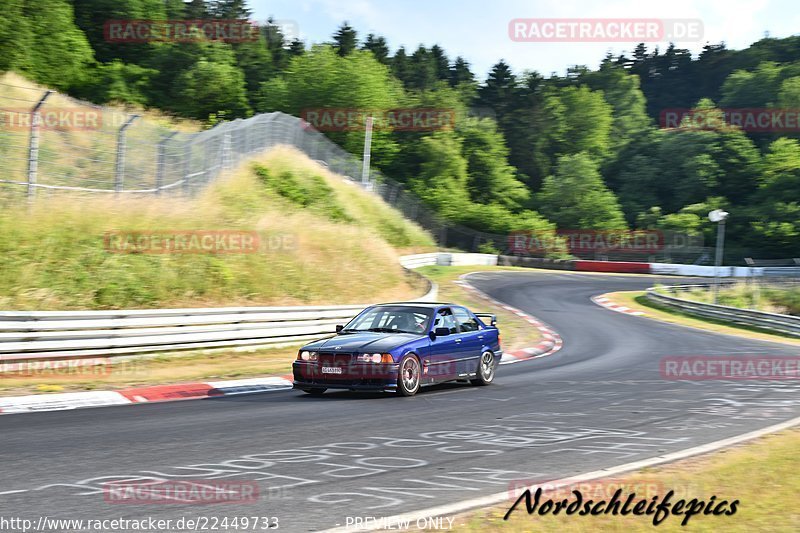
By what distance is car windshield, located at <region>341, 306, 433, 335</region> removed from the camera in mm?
12578

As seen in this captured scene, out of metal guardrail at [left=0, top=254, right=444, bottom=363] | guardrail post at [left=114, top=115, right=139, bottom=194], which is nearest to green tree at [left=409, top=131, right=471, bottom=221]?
guardrail post at [left=114, top=115, right=139, bottom=194]

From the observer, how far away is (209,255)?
20422mm

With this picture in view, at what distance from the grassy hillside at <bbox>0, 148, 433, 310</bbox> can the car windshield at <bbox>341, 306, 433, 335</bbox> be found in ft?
20.0

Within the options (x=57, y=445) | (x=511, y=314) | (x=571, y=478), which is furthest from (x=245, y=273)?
(x=571, y=478)

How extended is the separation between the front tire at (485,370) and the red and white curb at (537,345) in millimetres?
4289

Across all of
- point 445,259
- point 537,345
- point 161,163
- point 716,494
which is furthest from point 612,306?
point 716,494

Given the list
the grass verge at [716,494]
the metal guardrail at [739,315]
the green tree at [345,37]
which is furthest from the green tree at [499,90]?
the grass verge at [716,494]

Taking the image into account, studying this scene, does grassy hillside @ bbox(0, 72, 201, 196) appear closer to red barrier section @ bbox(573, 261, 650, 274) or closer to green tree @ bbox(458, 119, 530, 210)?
red barrier section @ bbox(573, 261, 650, 274)

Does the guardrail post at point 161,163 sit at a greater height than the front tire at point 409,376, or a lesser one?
greater

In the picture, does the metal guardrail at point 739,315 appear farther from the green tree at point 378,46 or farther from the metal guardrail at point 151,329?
the green tree at point 378,46

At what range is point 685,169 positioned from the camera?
7875 centimetres

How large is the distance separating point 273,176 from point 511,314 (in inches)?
434

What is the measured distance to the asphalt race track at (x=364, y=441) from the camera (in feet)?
19.0

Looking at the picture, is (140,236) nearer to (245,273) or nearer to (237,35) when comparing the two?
(245,273)
